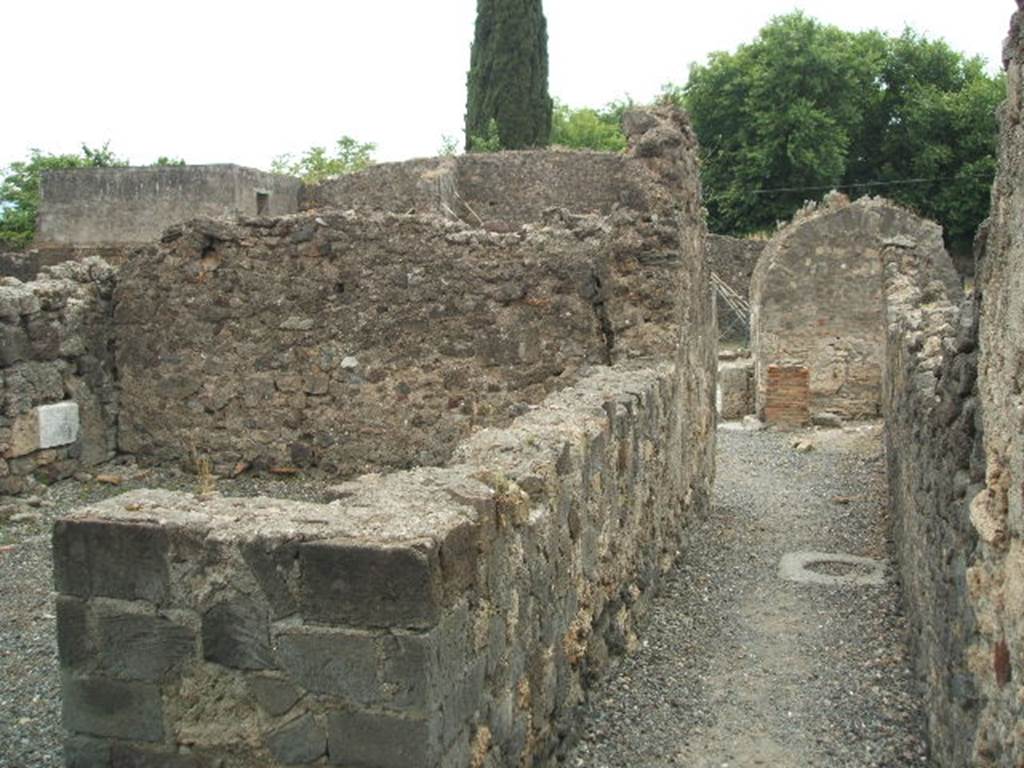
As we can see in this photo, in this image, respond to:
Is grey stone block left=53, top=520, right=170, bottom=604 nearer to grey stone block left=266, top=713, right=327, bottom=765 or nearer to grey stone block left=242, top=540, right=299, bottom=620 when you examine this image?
grey stone block left=242, top=540, right=299, bottom=620

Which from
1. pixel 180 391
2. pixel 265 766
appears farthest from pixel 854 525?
pixel 265 766

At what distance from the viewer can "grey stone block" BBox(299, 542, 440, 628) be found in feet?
9.06

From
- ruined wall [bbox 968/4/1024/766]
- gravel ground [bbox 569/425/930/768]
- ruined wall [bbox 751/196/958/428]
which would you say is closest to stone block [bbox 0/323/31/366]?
gravel ground [bbox 569/425/930/768]

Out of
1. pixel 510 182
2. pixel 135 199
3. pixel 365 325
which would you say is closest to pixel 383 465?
pixel 365 325

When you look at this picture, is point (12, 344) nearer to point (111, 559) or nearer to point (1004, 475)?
point (111, 559)

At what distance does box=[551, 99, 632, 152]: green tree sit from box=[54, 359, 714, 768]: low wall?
30.0 m

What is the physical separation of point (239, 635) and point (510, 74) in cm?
2124

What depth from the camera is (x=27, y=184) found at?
94.4 feet

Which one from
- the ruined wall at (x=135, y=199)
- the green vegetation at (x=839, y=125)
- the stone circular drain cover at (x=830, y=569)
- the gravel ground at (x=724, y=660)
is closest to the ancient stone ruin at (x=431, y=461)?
the gravel ground at (x=724, y=660)

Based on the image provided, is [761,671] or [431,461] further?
[431,461]

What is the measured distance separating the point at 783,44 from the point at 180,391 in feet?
95.1

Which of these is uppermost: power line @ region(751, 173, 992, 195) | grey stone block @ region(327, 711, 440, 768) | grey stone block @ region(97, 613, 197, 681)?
power line @ region(751, 173, 992, 195)

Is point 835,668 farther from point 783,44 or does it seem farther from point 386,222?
point 783,44

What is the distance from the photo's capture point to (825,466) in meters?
11.5
